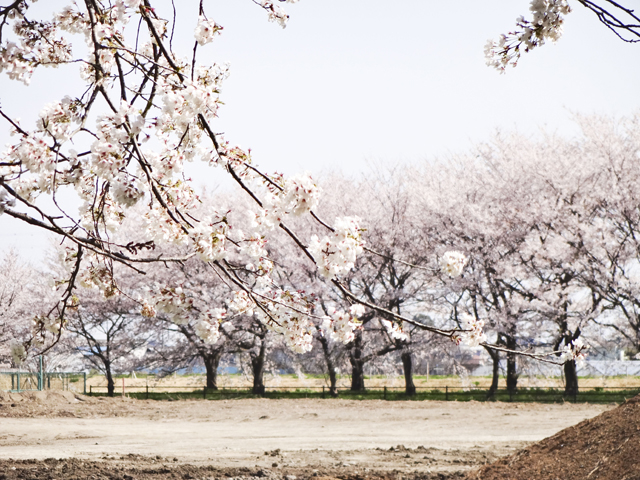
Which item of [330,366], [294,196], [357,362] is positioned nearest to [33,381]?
[330,366]

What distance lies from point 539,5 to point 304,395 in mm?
19513

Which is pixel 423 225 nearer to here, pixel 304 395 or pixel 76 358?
pixel 304 395

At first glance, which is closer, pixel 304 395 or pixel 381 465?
pixel 381 465

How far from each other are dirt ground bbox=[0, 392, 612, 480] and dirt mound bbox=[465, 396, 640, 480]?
100 centimetres

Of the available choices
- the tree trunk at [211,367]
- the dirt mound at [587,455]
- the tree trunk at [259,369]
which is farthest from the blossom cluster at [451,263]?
the tree trunk at [211,367]

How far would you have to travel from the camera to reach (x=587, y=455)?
5.23 metres

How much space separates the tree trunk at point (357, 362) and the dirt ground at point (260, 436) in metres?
3.49

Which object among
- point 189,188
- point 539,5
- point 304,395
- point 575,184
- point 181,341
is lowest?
point 304,395

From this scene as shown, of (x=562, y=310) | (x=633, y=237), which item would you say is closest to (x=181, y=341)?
(x=562, y=310)

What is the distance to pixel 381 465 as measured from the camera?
773cm

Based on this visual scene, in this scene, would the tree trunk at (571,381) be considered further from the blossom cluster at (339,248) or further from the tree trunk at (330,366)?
the blossom cluster at (339,248)

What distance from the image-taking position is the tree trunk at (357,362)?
22156mm

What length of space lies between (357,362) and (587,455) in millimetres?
17691

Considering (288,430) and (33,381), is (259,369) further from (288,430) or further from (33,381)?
(288,430)
